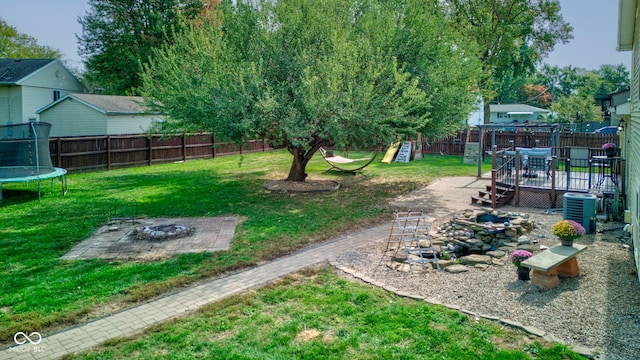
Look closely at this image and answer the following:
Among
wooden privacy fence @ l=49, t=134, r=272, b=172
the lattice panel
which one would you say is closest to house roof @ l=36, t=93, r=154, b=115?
wooden privacy fence @ l=49, t=134, r=272, b=172

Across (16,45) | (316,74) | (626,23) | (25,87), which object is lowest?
(316,74)

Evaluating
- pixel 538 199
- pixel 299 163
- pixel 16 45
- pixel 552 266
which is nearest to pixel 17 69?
pixel 16 45

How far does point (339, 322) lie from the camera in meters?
4.75

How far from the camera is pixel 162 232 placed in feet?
27.6

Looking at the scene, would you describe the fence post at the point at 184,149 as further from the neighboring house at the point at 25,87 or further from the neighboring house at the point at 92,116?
the neighboring house at the point at 25,87

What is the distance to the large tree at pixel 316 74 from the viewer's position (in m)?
10.5

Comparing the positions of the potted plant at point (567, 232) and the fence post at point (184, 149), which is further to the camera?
the fence post at point (184, 149)

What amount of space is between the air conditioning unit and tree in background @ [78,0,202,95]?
1083 inches

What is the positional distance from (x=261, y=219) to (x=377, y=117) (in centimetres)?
377

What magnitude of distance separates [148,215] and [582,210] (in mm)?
9409

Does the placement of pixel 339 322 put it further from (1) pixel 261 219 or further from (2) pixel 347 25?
(2) pixel 347 25

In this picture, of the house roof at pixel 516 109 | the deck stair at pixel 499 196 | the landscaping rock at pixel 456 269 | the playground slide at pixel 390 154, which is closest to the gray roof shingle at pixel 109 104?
the playground slide at pixel 390 154

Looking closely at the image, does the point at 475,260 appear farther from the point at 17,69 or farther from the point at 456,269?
the point at 17,69

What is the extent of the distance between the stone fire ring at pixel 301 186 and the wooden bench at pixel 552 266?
802 centimetres
